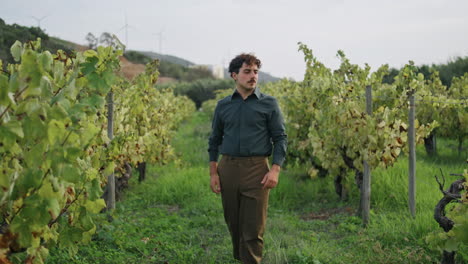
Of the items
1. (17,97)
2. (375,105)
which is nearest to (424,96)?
(375,105)

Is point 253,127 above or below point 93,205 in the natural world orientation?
above

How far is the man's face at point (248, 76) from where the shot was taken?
11.5 ft

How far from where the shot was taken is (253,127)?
3549 millimetres

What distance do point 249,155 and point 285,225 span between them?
2054 mm

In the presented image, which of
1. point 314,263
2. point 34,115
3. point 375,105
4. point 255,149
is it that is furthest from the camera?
point 375,105

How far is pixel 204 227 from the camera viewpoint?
5.47 meters

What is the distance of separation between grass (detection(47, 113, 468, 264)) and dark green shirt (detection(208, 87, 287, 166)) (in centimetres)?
107

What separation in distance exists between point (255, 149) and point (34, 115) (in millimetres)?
2071

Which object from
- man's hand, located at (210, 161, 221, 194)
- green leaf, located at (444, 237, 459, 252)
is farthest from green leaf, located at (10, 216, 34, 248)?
green leaf, located at (444, 237, 459, 252)

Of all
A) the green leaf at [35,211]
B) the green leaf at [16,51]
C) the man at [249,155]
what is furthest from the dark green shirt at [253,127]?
the green leaf at [35,211]

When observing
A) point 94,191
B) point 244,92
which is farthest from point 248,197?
point 94,191

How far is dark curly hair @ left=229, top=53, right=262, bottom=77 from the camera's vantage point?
3.50 metres

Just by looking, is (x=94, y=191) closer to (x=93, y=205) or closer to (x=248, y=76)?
(x=93, y=205)

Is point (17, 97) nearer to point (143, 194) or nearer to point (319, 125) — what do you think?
point (319, 125)
